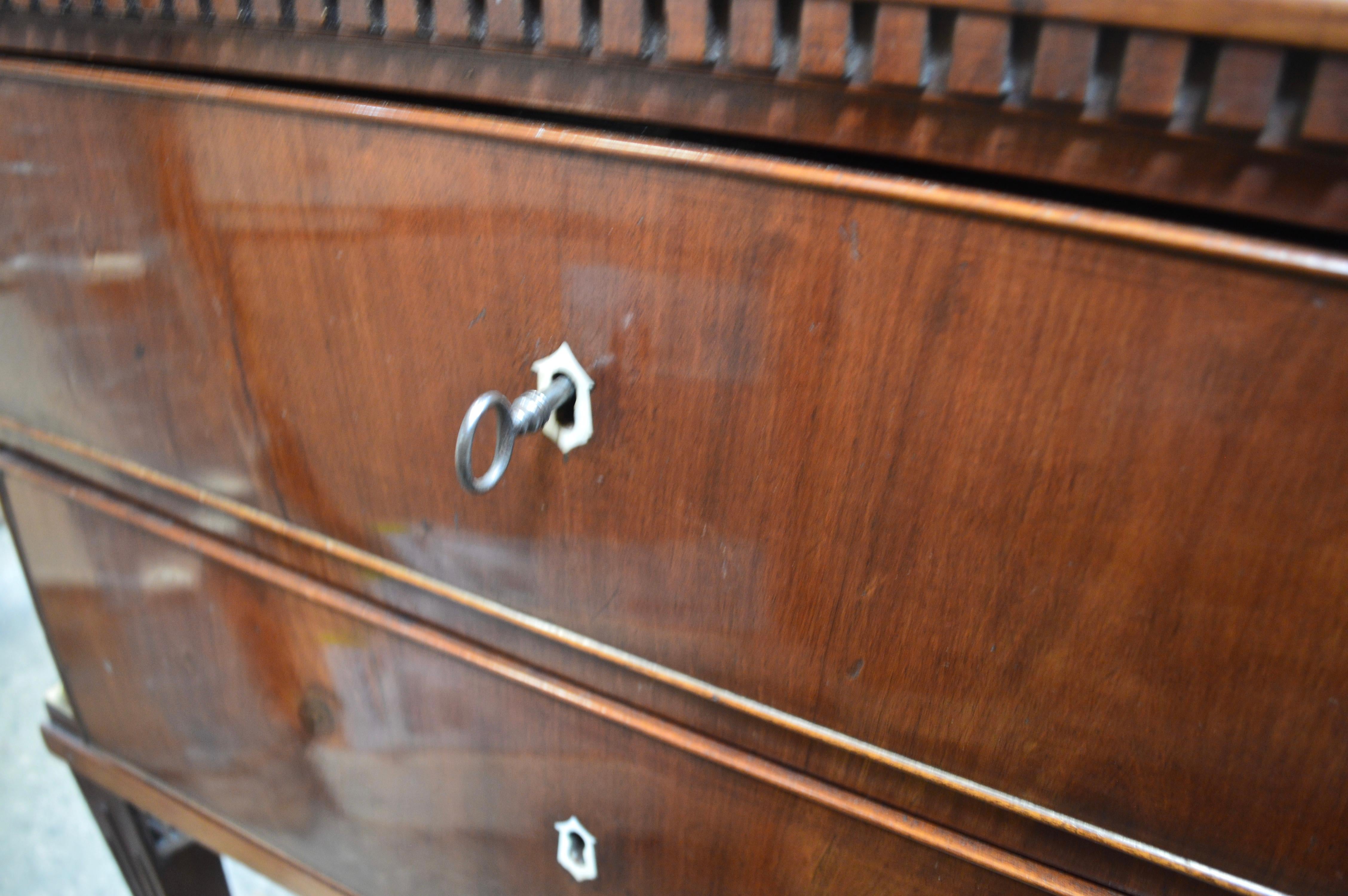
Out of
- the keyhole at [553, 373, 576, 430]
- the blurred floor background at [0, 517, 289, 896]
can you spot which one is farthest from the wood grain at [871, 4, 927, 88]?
the blurred floor background at [0, 517, 289, 896]

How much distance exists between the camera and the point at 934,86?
0.18 meters

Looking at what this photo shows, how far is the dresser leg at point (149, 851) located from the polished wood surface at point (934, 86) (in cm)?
53

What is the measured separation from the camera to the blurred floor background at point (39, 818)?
75cm

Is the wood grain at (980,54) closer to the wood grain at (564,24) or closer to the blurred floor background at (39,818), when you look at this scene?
the wood grain at (564,24)

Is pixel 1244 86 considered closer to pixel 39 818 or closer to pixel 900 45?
pixel 900 45

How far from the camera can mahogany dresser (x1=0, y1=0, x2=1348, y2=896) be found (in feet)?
0.58

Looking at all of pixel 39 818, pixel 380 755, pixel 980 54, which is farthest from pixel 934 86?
pixel 39 818

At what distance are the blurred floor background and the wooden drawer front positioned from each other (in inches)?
12.8

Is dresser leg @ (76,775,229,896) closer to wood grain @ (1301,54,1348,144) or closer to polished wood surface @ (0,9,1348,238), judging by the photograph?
polished wood surface @ (0,9,1348,238)

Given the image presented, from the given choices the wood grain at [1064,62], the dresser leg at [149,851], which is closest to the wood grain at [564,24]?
the wood grain at [1064,62]

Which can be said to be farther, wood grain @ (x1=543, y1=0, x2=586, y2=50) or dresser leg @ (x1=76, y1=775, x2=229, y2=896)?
dresser leg @ (x1=76, y1=775, x2=229, y2=896)

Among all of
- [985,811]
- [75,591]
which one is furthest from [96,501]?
[985,811]

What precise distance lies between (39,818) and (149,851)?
36cm

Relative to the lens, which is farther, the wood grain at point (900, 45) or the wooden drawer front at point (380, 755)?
the wooden drawer front at point (380, 755)
